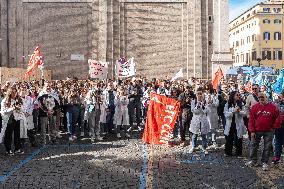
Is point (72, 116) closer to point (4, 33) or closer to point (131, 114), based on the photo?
point (131, 114)

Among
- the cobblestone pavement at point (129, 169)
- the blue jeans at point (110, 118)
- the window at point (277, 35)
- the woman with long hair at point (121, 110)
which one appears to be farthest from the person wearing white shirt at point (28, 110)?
the window at point (277, 35)

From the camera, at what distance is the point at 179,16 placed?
1538 inches

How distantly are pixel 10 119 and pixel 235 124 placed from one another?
6.84 m

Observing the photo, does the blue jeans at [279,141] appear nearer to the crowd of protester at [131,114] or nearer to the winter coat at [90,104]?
the crowd of protester at [131,114]

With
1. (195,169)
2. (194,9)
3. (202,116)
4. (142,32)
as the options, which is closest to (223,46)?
(194,9)

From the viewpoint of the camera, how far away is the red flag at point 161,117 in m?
13.8

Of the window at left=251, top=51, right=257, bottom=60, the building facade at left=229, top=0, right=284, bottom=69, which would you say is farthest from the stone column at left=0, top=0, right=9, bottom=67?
the window at left=251, top=51, right=257, bottom=60

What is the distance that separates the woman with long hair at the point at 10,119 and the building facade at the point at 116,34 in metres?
24.8

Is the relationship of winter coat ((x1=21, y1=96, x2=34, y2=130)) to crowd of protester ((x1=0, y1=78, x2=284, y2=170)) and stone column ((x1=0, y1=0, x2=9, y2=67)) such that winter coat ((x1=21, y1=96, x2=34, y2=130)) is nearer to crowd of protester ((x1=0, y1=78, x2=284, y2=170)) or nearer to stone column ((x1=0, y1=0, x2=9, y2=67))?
crowd of protester ((x1=0, y1=78, x2=284, y2=170))

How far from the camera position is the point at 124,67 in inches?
971

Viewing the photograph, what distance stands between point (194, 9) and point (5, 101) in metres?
28.2

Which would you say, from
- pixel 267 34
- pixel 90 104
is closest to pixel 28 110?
pixel 90 104

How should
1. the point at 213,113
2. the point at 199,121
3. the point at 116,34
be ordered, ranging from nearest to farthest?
the point at 199,121, the point at 213,113, the point at 116,34

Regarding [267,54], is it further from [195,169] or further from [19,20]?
[195,169]
